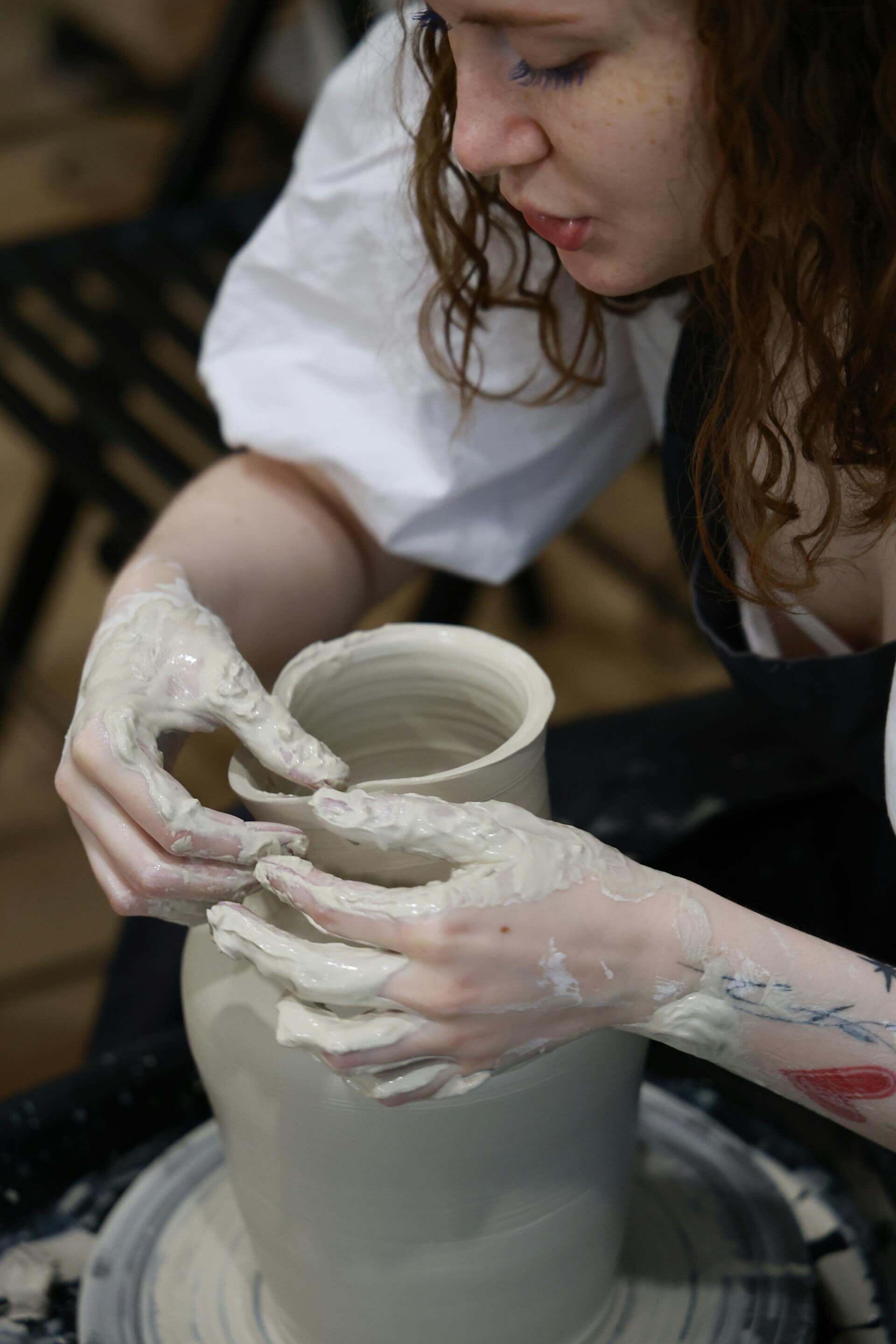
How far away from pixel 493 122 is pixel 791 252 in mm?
148

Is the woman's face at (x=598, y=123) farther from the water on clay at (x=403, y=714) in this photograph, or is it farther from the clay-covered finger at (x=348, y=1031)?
the clay-covered finger at (x=348, y=1031)

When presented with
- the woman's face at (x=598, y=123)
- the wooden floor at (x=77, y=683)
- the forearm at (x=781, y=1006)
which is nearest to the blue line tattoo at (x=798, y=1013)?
the forearm at (x=781, y=1006)

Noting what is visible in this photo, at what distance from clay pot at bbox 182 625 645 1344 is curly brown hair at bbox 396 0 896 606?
0.16 metres

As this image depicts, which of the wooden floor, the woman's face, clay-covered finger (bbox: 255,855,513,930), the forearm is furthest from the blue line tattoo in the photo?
the wooden floor

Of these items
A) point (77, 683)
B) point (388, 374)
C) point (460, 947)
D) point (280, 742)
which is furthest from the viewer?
point (77, 683)

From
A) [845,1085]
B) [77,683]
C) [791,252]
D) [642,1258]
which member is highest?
[791,252]

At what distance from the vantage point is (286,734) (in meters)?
0.71

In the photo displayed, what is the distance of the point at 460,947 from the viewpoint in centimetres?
61

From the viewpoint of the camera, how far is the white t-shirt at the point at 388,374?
0.96 meters

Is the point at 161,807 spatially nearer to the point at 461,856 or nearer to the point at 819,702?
the point at 461,856

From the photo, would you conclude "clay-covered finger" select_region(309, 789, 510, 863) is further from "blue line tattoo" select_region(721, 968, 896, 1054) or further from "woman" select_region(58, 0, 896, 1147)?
"blue line tattoo" select_region(721, 968, 896, 1054)

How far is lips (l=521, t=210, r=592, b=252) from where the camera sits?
687 mm

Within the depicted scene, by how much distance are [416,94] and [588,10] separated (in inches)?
12.8

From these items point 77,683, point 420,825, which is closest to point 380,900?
point 420,825
